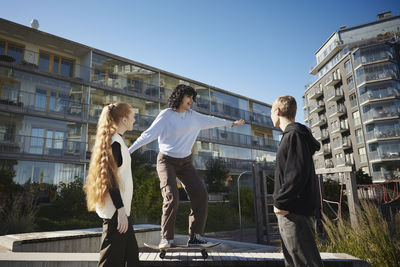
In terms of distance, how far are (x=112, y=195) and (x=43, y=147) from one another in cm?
1933

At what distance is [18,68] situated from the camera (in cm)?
1906

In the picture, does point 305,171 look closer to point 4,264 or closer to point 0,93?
point 4,264

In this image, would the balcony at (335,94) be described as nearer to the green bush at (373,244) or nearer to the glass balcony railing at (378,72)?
the glass balcony railing at (378,72)

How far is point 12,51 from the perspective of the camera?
19.8m

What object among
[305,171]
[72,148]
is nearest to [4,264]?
[305,171]

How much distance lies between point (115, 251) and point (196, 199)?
128 centimetres

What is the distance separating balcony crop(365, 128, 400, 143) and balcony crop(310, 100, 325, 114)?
38.9 feet

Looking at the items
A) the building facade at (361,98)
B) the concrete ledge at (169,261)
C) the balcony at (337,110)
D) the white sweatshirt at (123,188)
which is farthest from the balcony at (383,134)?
the white sweatshirt at (123,188)

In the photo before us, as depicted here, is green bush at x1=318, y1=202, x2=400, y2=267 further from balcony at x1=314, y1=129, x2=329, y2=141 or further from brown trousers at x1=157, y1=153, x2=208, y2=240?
balcony at x1=314, y1=129, x2=329, y2=141

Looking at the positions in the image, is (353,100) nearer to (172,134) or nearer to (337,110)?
(337,110)

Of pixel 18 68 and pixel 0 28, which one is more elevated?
pixel 0 28

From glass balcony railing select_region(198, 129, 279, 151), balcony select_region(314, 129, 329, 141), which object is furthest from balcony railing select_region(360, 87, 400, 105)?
glass balcony railing select_region(198, 129, 279, 151)

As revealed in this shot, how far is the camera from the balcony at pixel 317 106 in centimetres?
4706

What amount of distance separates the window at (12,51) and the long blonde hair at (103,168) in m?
21.4
